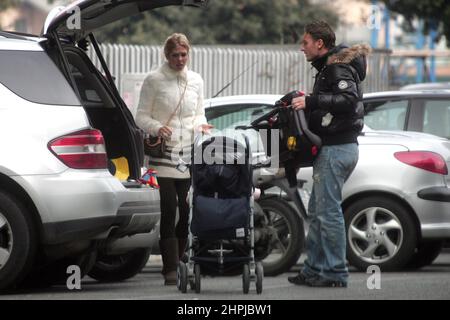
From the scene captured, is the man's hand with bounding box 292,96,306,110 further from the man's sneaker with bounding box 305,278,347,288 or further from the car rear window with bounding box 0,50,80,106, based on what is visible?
the car rear window with bounding box 0,50,80,106

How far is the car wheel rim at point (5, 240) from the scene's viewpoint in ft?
28.1

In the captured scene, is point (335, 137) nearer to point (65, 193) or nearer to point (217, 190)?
point (217, 190)

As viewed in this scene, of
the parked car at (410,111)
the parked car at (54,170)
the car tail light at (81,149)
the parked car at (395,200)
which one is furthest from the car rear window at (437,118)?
the car tail light at (81,149)

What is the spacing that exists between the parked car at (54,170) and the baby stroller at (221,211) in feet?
1.57

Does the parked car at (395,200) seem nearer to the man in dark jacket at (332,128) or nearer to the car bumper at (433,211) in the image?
the car bumper at (433,211)

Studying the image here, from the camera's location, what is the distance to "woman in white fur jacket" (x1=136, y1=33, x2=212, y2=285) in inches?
388

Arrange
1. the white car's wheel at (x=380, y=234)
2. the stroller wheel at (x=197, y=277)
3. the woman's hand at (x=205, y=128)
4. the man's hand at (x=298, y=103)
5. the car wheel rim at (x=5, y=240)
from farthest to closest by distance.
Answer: the white car's wheel at (x=380, y=234) → the woman's hand at (x=205, y=128) → the man's hand at (x=298, y=103) → the stroller wheel at (x=197, y=277) → the car wheel rim at (x=5, y=240)

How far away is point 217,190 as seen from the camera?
8.91 meters

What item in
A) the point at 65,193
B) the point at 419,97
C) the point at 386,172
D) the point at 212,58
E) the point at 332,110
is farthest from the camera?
the point at 212,58

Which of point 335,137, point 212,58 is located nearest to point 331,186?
point 335,137

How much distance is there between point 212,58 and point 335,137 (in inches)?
483

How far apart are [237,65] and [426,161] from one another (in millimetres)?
11033

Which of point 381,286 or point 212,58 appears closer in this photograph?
point 381,286

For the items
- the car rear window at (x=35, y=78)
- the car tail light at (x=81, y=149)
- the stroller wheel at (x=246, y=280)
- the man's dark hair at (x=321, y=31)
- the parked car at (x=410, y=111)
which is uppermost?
the man's dark hair at (x=321, y=31)
